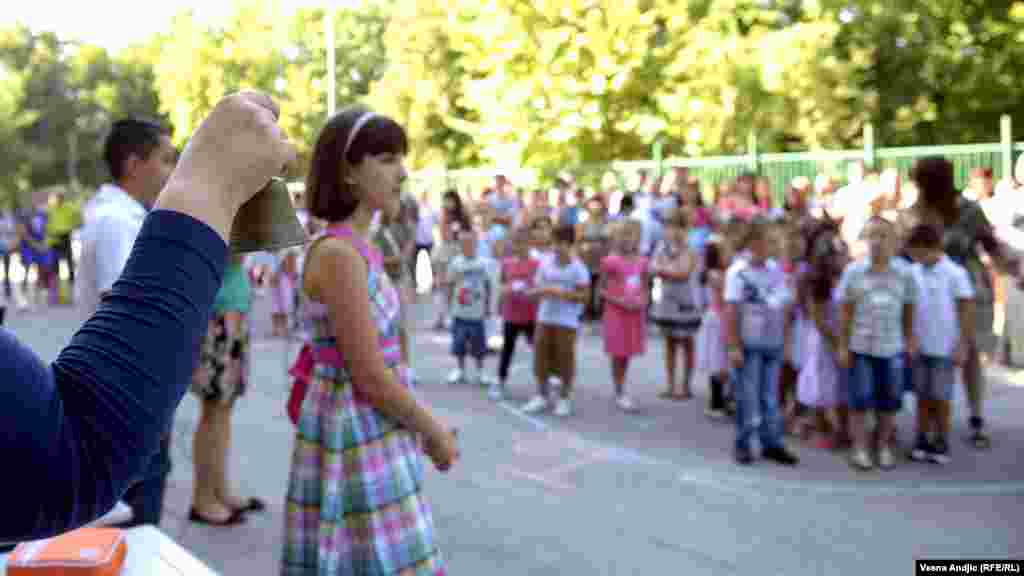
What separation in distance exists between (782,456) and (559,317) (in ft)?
7.90

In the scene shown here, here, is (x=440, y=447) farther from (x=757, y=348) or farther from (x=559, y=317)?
(x=559, y=317)

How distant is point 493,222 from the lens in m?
14.0

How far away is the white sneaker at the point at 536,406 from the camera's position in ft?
27.6

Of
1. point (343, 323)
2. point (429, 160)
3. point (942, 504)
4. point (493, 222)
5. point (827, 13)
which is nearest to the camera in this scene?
point (343, 323)

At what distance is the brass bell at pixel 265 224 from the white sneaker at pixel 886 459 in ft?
20.2

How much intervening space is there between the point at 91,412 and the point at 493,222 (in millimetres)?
13128

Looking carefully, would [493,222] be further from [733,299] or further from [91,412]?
[91,412]

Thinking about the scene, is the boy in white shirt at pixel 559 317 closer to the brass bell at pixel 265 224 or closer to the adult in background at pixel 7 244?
the brass bell at pixel 265 224

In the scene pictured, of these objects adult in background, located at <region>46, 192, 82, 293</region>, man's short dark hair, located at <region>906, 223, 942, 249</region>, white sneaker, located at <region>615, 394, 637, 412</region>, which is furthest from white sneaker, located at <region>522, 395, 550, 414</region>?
adult in background, located at <region>46, 192, 82, 293</region>

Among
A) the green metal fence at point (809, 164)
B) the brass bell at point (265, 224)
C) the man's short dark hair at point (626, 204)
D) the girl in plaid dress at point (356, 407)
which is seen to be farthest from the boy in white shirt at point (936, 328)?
the man's short dark hair at point (626, 204)

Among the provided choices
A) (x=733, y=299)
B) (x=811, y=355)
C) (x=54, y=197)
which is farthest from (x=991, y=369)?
(x=54, y=197)

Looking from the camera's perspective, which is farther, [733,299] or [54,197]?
[54,197]

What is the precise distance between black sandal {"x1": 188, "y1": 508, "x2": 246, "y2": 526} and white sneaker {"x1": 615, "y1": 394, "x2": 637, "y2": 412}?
3.85 metres

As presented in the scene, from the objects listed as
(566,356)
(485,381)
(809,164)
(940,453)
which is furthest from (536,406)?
(809,164)
